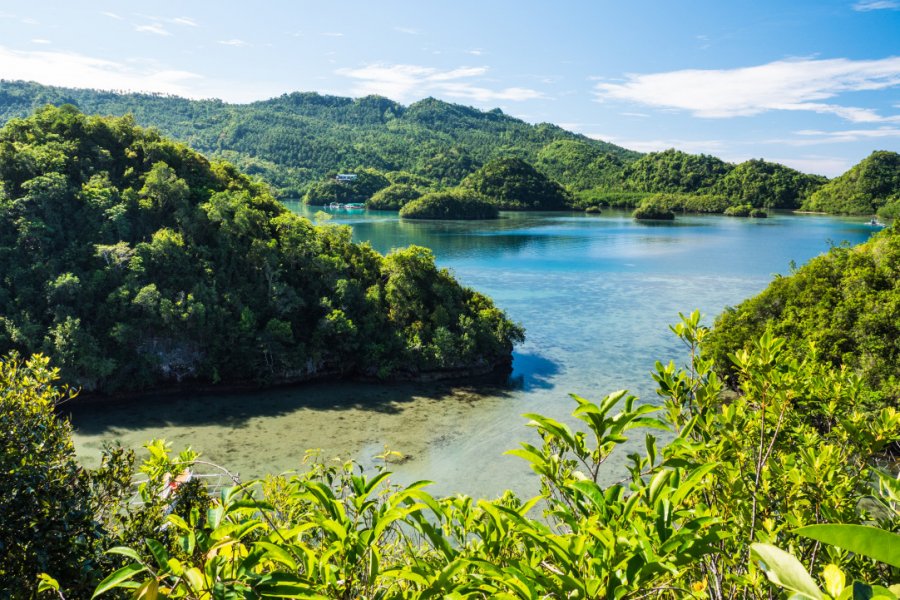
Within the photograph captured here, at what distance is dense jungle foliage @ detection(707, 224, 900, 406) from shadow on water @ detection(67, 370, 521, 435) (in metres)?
10.0

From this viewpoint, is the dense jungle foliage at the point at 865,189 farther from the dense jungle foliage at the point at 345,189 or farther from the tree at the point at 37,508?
the tree at the point at 37,508

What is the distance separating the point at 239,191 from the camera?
90.8 feet

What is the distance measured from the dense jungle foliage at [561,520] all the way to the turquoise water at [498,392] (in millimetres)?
11912

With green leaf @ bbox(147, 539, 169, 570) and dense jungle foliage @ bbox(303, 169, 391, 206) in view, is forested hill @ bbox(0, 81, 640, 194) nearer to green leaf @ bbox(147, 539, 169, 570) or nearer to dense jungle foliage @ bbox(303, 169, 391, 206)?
dense jungle foliage @ bbox(303, 169, 391, 206)

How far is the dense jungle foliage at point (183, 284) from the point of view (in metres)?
21.3

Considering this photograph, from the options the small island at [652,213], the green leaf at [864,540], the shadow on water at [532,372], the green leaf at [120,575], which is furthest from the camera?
the small island at [652,213]

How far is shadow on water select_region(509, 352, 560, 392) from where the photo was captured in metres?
24.1

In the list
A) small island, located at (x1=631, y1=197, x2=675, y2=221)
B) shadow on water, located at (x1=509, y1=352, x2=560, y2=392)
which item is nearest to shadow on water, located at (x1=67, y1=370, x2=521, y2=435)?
shadow on water, located at (x1=509, y1=352, x2=560, y2=392)

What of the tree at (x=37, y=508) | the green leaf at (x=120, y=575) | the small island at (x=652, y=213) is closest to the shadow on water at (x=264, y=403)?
the tree at (x=37, y=508)

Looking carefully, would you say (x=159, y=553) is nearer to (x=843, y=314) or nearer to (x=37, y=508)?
(x=37, y=508)

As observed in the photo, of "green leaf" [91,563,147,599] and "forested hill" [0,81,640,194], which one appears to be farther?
"forested hill" [0,81,640,194]

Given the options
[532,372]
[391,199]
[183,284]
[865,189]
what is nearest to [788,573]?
[183,284]

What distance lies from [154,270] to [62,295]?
3261 millimetres

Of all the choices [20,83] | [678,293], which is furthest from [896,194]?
[20,83]
